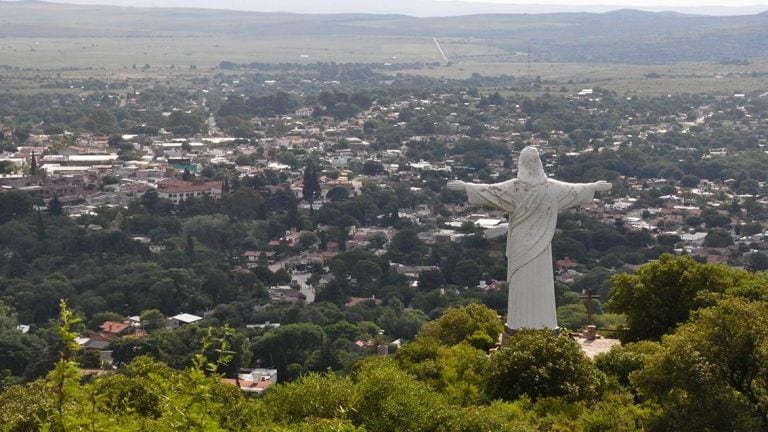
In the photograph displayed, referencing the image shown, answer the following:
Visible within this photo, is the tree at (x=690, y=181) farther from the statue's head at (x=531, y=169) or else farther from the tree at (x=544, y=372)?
the tree at (x=544, y=372)

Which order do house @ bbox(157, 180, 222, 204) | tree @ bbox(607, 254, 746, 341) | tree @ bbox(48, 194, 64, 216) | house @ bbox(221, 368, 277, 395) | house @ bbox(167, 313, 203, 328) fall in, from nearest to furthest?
tree @ bbox(607, 254, 746, 341) < house @ bbox(221, 368, 277, 395) < house @ bbox(167, 313, 203, 328) < tree @ bbox(48, 194, 64, 216) < house @ bbox(157, 180, 222, 204)

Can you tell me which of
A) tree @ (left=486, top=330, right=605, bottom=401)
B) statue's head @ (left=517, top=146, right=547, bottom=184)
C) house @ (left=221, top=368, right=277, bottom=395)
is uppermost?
statue's head @ (left=517, top=146, right=547, bottom=184)

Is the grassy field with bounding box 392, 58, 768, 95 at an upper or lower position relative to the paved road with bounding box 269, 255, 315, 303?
lower

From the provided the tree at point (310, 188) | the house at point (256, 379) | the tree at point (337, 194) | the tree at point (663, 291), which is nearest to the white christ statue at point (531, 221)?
the tree at point (663, 291)

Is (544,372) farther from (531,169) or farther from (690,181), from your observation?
(690,181)

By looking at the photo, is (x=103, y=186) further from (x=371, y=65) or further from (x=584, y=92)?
(x=371, y=65)

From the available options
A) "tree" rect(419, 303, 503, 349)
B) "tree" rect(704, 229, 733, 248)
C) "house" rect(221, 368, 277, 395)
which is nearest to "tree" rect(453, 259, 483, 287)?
"tree" rect(704, 229, 733, 248)

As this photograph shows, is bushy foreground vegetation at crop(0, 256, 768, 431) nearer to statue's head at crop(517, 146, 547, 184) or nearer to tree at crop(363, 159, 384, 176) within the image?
statue's head at crop(517, 146, 547, 184)
